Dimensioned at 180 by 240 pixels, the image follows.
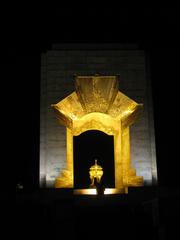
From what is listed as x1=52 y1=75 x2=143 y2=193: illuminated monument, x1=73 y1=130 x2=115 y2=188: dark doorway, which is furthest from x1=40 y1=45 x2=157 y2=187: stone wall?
x1=73 y1=130 x2=115 y2=188: dark doorway

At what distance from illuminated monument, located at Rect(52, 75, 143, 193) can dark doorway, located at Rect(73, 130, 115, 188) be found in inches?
151

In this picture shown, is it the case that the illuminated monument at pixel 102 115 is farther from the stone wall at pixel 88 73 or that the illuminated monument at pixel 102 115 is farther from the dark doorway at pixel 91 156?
the dark doorway at pixel 91 156

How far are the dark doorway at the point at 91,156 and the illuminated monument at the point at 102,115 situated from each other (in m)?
3.85

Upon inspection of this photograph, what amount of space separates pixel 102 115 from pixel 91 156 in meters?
4.41

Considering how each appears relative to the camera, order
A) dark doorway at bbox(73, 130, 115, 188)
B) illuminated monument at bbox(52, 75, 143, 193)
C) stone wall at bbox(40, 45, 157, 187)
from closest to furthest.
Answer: illuminated monument at bbox(52, 75, 143, 193), stone wall at bbox(40, 45, 157, 187), dark doorway at bbox(73, 130, 115, 188)

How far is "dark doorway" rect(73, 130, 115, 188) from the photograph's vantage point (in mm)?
21688

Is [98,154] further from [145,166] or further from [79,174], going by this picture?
[145,166]

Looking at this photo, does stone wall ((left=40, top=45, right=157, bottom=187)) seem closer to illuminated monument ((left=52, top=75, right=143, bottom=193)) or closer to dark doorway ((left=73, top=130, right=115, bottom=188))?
illuminated monument ((left=52, top=75, right=143, bottom=193))

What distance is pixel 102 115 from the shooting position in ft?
59.0

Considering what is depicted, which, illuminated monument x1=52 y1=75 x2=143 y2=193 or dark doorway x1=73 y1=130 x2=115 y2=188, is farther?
dark doorway x1=73 y1=130 x2=115 y2=188

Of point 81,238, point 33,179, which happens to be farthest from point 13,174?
point 81,238

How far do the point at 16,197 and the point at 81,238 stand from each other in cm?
381

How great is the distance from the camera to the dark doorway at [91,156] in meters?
21.7

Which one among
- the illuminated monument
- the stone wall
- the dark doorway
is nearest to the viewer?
the illuminated monument
